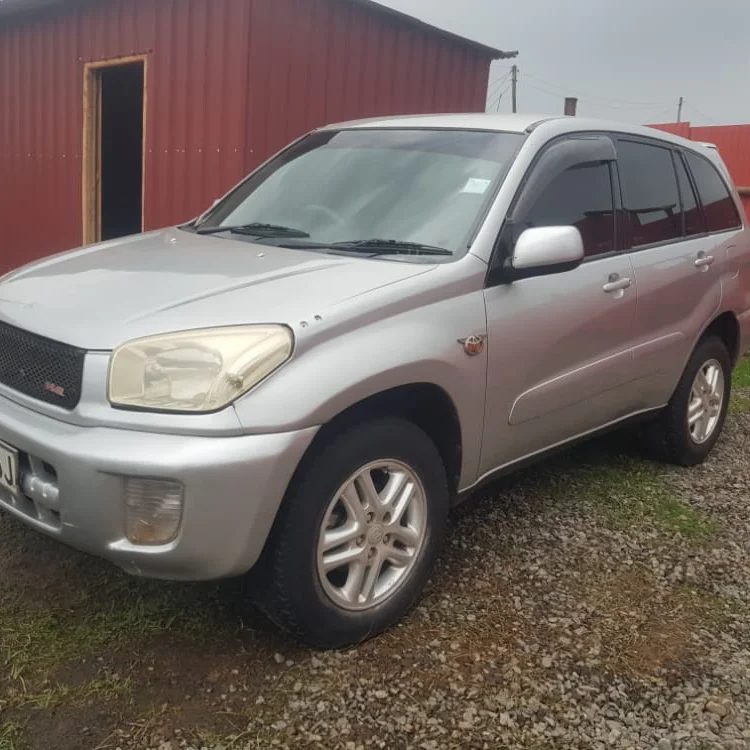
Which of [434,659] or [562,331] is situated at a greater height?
[562,331]

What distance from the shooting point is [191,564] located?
7.45 ft

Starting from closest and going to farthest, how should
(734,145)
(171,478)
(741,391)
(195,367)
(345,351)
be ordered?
1. (171,478)
2. (195,367)
3. (345,351)
4. (741,391)
5. (734,145)

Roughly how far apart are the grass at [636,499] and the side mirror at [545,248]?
1.41 meters

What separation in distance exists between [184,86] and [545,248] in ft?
17.4

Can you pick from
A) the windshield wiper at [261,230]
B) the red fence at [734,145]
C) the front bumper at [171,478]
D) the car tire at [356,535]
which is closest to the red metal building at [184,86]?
the windshield wiper at [261,230]

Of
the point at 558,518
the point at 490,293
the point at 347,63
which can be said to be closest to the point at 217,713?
the point at 490,293

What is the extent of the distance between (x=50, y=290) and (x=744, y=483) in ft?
11.7

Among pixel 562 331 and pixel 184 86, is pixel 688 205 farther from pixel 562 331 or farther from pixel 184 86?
pixel 184 86

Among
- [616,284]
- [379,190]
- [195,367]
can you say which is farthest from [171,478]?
[616,284]

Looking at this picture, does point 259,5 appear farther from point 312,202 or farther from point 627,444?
point 627,444

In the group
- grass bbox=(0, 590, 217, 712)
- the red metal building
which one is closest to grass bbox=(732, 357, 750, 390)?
the red metal building

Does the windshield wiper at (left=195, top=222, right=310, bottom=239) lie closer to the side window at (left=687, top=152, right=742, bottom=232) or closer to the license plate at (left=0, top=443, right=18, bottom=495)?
the license plate at (left=0, top=443, right=18, bottom=495)

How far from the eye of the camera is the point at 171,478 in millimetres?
2150

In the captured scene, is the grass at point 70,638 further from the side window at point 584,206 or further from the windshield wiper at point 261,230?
the side window at point 584,206
